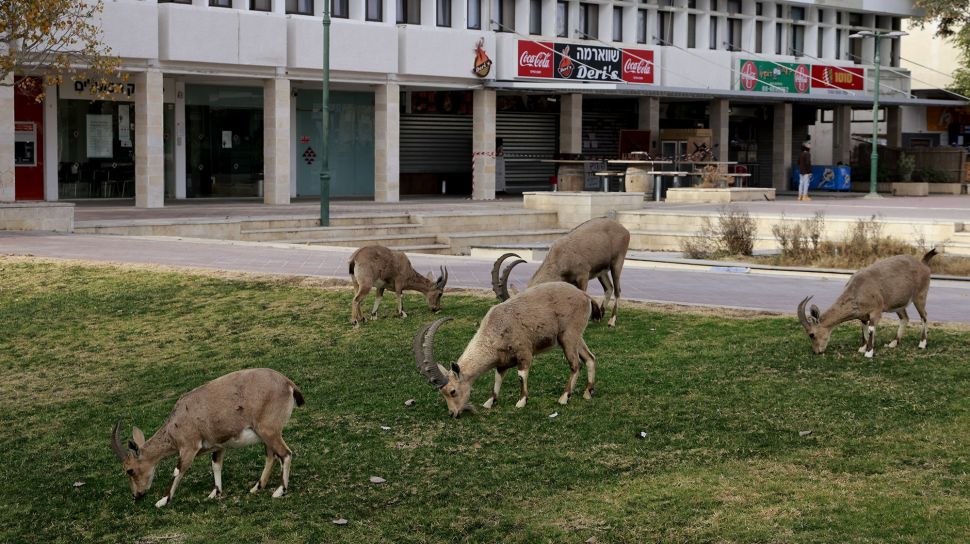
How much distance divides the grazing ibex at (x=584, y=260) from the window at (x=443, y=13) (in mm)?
31352

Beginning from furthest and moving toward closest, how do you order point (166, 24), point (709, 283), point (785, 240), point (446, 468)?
point (166, 24), point (785, 240), point (709, 283), point (446, 468)

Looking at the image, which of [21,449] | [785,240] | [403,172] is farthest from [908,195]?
[21,449]

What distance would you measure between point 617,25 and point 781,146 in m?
9.83

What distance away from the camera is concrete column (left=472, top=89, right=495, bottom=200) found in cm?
4684

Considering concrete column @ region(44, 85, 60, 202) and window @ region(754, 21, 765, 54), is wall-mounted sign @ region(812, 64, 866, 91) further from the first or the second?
concrete column @ region(44, 85, 60, 202)

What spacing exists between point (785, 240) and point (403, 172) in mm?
25039

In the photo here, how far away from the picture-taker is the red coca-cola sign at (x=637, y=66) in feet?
169

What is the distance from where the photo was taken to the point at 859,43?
2537 inches

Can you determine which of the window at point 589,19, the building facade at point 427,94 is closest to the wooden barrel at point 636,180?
the building facade at point 427,94

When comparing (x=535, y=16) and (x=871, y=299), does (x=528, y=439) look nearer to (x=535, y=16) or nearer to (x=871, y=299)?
(x=871, y=299)

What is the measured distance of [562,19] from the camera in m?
51.3

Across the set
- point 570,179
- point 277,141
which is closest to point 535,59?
point 570,179

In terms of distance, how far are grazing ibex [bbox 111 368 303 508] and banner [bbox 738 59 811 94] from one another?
4839 centimetres

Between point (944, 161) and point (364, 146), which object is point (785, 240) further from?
point (944, 161)
